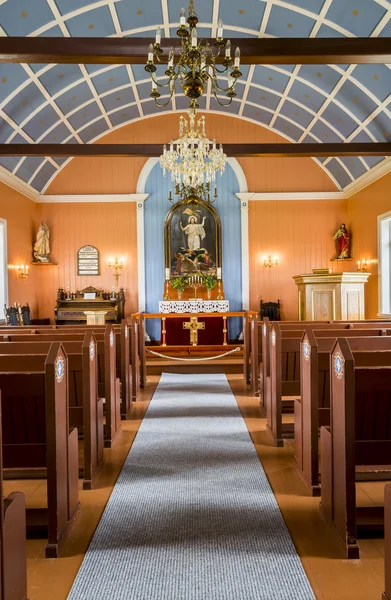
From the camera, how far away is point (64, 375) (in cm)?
311

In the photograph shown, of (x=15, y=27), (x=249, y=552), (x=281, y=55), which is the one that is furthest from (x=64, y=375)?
(x=15, y=27)

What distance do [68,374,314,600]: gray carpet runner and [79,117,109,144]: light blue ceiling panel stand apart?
10.6 metres

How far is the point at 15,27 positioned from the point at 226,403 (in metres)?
7.04

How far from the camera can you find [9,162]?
11.6 meters

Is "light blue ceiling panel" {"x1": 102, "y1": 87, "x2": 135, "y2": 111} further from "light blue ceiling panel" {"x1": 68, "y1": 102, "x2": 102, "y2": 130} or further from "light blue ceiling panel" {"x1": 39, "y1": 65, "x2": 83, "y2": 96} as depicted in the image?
"light blue ceiling panel" {"x1": 39, "y1": 65, "x2": 83, "y2": 96}

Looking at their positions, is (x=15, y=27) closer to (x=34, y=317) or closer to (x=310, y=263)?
(x=34, y=317)

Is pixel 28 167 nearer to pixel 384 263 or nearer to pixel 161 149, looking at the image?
pixel 161 149

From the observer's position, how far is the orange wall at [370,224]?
1180 centimetres

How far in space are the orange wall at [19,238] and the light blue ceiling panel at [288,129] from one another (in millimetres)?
7300

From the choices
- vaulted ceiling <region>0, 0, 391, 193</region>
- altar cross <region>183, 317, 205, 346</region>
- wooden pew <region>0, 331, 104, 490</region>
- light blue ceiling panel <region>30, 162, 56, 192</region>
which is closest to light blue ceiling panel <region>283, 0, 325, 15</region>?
vaulted ceiling <region>0, 0, 391, 193</region>

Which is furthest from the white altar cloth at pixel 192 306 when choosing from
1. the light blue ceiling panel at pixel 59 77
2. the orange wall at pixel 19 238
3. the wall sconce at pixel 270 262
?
the light blue ceiling panel at pixel 59 77

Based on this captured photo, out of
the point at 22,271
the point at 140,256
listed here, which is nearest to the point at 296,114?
the point at 140,256

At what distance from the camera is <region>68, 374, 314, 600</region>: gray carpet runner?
8.14ft

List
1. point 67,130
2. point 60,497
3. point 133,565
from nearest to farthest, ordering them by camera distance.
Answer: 1. point 133,565
2. point 60,497
3. point 67,130
